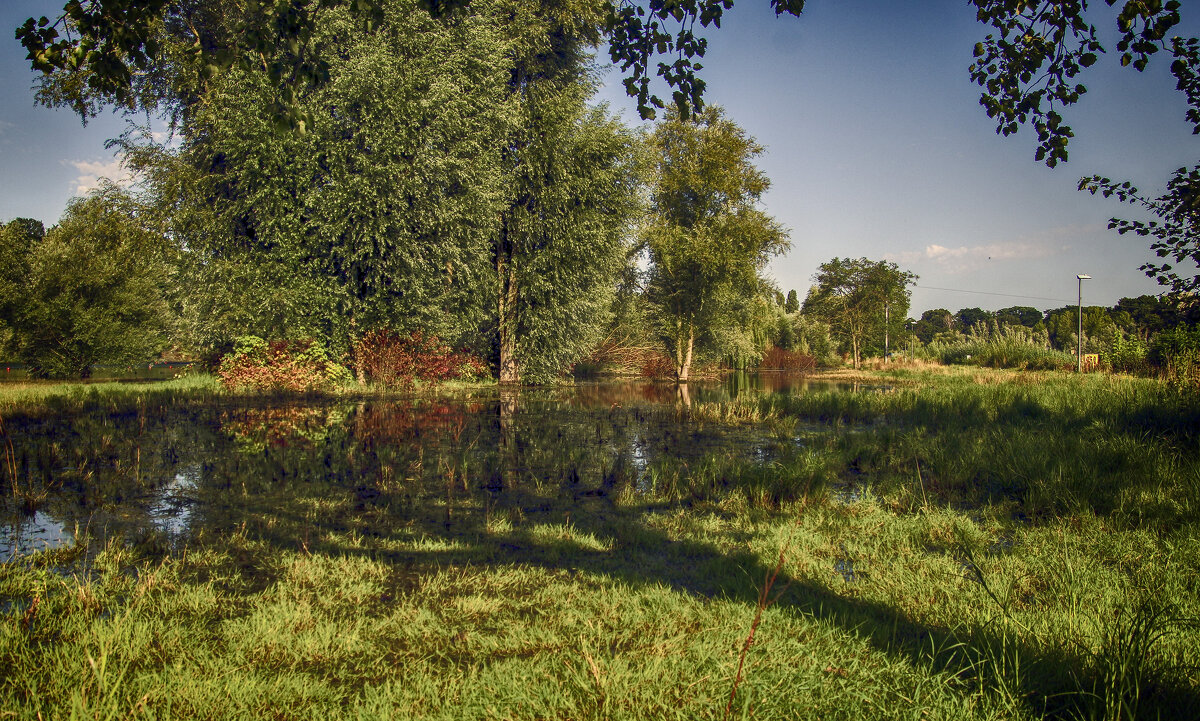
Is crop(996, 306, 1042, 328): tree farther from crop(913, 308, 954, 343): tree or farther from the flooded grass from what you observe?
the flooded grass

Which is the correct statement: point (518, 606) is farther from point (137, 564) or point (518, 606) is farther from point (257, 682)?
point (137, 564)

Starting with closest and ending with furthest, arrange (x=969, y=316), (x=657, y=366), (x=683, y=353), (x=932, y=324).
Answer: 1. (x=657, y=366)
2. (x=683, y=353)
3. (x=932, y=324)
4. (x=969, y=316)

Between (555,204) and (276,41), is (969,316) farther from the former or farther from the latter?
(276,41)

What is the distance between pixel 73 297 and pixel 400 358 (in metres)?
16.0

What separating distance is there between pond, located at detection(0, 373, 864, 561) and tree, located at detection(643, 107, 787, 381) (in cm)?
1898

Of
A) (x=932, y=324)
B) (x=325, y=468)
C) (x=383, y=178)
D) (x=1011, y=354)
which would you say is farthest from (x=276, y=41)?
(x=932, y=324)

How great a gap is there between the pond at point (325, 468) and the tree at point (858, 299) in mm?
41798

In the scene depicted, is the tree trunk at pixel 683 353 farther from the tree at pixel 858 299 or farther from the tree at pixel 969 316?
the tree at pixel 969 316

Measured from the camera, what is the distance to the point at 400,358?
20.4 meters

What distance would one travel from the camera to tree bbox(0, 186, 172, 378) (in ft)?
77.6

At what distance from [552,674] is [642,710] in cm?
53

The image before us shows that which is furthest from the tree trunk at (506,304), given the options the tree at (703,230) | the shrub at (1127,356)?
the shrub at (1127,356)

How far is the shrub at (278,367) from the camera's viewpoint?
18500 mm

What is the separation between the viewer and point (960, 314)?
447 ft
